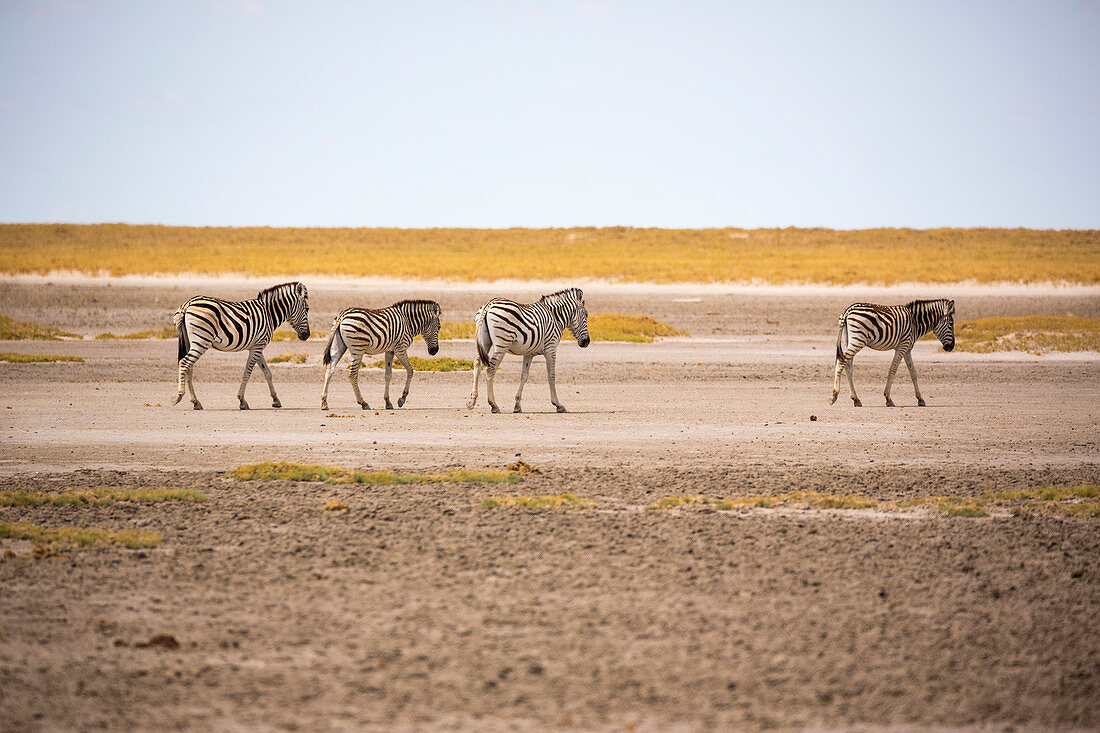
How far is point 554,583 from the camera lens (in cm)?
783

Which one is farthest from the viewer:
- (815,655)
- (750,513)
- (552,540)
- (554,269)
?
(554,269)

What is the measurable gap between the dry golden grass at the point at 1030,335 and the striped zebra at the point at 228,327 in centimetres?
2062

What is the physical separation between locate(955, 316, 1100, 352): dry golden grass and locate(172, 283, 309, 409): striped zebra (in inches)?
812

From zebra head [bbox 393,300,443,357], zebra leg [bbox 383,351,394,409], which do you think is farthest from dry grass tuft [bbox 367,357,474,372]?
zebra leg [bbox 383,351,394,409]

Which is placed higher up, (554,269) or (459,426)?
(554,269)

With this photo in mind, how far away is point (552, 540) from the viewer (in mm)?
9109

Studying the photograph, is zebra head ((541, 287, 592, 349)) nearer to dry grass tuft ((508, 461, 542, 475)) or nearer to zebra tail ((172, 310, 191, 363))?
zebra tail ((172, 310, 191, 363))

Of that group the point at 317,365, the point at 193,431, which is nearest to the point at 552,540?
the point at 193,431

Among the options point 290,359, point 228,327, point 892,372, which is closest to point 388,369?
point 228,327

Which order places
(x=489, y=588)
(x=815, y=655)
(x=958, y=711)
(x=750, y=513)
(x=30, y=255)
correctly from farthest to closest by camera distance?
(x=30, y=255)
(x=750, y=513)
(x=489, y=588)
(x=815, y=655)
(x=958, y=711)

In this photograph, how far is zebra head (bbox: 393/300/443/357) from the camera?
753 inches

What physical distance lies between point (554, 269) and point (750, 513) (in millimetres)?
58217

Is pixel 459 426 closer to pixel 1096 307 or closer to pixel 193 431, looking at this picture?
pixel 193 431

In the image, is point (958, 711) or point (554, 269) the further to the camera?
Answer: point (554, 269)
